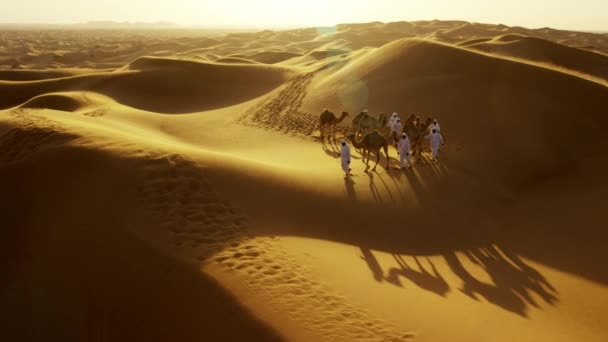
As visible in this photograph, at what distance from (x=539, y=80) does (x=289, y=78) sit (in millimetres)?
15358

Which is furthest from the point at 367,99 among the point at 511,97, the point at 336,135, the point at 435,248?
the point at 435,248

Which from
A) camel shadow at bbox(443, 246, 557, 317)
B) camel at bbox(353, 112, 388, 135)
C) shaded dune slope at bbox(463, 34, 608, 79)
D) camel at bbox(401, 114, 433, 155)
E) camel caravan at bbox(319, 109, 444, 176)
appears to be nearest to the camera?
camel shadow at bbox(443, 246, 557, 317)

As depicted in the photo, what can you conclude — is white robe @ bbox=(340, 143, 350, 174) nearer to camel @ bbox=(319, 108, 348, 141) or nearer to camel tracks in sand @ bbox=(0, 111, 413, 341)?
camel tracks in sand @ bbox=(0, 111, 413, 341)

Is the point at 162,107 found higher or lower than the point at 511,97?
lower

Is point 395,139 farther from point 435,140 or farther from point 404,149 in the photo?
point 435,140

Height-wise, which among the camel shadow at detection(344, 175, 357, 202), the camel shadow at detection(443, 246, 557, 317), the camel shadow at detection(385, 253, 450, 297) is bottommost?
the camel shadow at detection(443, 246, 557, 317)

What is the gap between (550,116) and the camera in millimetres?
14414

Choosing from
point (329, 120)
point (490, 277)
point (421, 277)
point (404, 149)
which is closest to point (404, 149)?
point (404, 149)

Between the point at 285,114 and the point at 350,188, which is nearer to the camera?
the point at 350,188

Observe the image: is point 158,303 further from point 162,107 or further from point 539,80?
point 162,107

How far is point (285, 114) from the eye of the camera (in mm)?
19594

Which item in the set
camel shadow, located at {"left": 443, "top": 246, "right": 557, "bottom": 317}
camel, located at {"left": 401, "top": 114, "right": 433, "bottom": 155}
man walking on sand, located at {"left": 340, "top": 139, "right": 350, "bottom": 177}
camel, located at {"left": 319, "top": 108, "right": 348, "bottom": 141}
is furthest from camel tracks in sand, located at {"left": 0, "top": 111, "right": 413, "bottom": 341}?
camel, located at {"left": 319, "top": 108, "right": 348, "bottom": 141}

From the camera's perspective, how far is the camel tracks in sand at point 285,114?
58.0 ft

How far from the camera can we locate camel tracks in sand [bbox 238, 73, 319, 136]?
17.7 m
